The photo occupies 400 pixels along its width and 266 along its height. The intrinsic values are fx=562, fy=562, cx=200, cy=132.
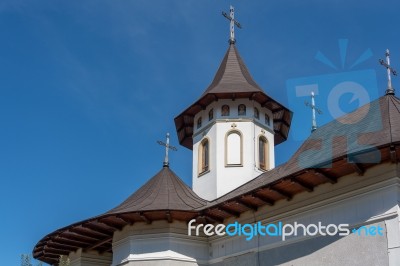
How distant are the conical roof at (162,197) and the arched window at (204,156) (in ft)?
4.64

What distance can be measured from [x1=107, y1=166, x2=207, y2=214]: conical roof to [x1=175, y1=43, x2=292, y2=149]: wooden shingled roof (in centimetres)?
273

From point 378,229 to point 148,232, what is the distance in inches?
237

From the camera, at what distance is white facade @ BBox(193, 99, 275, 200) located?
16844 mm

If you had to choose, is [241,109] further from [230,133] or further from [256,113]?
[230,133]

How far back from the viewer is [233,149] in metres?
17.2

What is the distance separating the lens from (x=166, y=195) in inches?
579

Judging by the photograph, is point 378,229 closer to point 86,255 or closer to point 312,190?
point 312,190

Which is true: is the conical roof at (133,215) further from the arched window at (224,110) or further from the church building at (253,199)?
the arched window at (224,110)

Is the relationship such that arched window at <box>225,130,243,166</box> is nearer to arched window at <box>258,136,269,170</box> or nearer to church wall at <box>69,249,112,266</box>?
arched window at <box>258,136,269,170</box>

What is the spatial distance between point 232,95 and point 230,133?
119cm

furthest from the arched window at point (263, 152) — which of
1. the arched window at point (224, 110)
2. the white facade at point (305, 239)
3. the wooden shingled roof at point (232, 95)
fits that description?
the white facade at point (305, 239)

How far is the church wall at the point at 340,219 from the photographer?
403 inches

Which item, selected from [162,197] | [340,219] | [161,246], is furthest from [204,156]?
[340,219]

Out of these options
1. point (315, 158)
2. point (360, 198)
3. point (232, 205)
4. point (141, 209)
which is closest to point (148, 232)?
point (141, 209)
